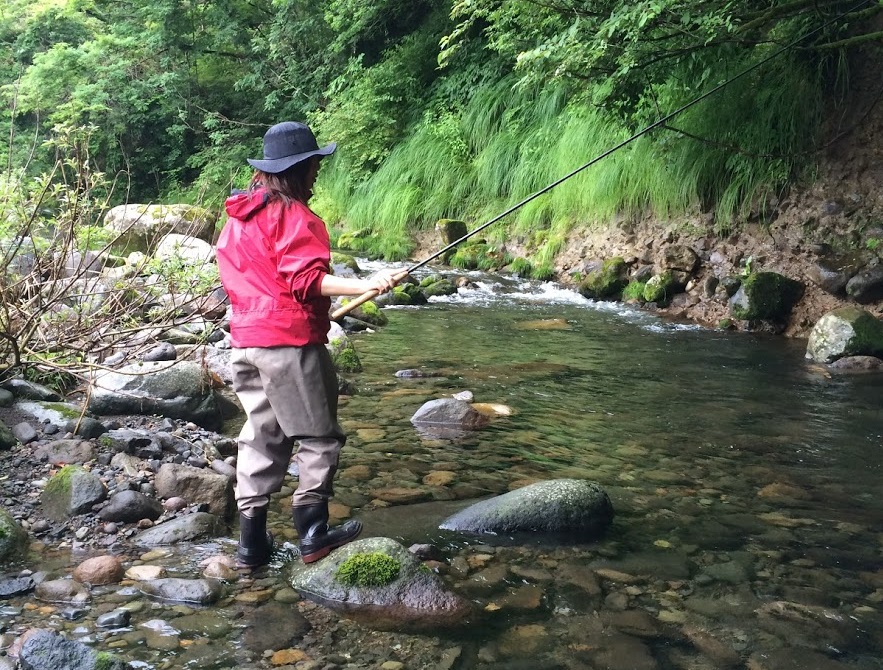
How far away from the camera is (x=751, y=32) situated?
271 inches

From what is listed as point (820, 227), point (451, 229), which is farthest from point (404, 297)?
point (820, 227)

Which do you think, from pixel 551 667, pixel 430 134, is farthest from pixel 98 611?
pixel 430 134

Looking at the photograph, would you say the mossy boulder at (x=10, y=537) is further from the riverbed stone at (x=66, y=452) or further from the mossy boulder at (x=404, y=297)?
the mossy boulder at (x=404, y=297)

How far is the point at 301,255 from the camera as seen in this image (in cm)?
271

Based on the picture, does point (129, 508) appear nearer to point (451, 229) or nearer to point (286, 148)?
point (286, 148)

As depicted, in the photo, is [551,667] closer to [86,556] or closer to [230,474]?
[86,556]

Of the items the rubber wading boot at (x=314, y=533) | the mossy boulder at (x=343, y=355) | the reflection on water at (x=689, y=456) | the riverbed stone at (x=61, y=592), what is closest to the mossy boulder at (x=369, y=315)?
the reflection on water at (x=689, y=456)

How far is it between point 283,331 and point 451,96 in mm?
14065

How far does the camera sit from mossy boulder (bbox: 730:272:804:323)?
7.98 m

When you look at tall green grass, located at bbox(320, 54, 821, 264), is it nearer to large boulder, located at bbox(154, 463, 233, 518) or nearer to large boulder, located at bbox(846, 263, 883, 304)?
large boulder, located at bbox(846, 263, 883, 304)

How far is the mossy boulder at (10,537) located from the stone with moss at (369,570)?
1.21 m

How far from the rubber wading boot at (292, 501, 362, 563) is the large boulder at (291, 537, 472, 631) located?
98 mm

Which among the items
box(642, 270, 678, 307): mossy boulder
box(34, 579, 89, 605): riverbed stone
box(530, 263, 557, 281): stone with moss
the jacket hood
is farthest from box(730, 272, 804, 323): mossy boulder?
box(34, 579, 89, 605): riverbed stone

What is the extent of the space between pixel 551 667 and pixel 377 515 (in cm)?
135
